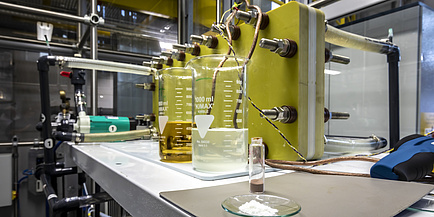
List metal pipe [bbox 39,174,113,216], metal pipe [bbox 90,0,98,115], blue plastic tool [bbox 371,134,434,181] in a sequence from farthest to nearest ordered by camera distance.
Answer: metal pipe [bbox 90,0,98,115] → metal pipe [bbox 39,174,113,216] → blue plastic tool [bbox 371,134,434,181]

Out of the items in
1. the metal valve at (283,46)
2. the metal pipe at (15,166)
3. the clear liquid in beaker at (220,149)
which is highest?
the metal valve at (283,46)

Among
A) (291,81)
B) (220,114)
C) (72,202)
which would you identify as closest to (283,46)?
(291,81)

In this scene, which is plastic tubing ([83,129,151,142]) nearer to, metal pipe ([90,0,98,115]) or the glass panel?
metal pipe ([90,0,98,115])

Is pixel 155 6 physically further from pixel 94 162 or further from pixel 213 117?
pixel 213 117

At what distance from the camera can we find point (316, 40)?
2.01 ft

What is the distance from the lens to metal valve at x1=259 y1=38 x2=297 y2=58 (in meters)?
0.57

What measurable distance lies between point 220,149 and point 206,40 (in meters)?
0.51

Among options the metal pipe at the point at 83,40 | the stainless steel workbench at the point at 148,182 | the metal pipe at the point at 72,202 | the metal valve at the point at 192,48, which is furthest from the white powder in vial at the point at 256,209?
the metal pipe at the point at 83,40

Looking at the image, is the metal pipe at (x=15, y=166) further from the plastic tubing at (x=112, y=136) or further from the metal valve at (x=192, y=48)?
the metal valve at (x=192, y=48)

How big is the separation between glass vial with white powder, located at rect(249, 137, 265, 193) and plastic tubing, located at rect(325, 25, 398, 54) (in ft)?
1.55

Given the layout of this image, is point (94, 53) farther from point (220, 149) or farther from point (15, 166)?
point (220, 149)

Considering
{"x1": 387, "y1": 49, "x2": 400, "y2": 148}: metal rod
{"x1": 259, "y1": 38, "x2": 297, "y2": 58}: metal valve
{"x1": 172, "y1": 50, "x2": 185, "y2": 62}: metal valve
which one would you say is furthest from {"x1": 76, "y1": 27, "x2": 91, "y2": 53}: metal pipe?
{"x1": 387, "y1": 49, "x2": 400, "y2": 148}: metal rod

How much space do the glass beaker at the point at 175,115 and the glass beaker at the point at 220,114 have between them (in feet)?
0.36

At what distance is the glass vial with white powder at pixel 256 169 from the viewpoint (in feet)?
1.13
